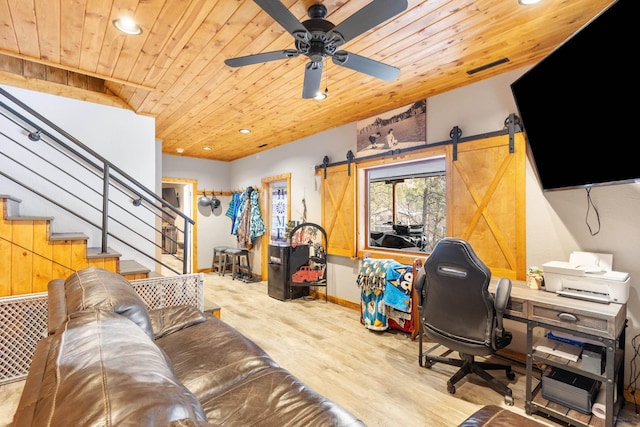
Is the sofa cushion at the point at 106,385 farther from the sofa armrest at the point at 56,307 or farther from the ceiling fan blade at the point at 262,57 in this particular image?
the ceiling fan blade at the point at 262,57

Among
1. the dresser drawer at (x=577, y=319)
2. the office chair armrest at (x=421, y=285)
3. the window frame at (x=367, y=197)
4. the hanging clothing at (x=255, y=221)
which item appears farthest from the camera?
the hanging clothing at (x=255, y=221)

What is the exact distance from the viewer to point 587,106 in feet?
6.49

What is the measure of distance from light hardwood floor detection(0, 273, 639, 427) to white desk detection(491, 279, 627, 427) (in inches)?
5.0

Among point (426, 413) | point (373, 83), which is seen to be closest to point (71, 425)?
point (426, 413)

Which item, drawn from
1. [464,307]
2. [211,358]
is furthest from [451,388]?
[211,358]

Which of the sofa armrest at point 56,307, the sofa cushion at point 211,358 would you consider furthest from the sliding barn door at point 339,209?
the sofa armrest at point 56,307

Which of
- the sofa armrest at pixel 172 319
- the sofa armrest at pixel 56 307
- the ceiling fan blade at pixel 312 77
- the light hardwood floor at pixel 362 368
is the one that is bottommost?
the light hardwood floor at pixel 362 368

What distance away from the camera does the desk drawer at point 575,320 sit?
188 cm

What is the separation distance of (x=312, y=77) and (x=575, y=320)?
92.4 inches

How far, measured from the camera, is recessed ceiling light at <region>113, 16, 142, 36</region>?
2.16 metres

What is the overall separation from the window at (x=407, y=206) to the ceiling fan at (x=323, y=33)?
2.20 metres

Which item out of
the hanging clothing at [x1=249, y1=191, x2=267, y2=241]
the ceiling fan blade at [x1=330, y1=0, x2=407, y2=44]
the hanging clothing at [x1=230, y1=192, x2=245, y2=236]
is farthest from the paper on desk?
the hanging clothing at [x1=230, y1=192, x2=245, y2=236]

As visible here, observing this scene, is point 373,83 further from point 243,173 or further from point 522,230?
point 243,173

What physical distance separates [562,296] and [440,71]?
207cm
